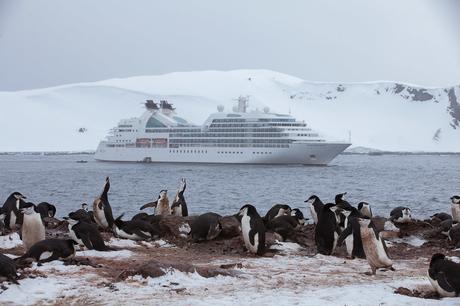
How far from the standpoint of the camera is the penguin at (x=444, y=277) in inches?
242

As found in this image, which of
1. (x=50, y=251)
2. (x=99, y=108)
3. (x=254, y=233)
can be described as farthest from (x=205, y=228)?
(x=99, y=108)

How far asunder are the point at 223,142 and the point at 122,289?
7397 cm

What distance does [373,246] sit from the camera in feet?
25.1

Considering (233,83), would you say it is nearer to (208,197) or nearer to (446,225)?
(208,197)

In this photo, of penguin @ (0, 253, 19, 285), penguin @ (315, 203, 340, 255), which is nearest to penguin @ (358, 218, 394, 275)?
penguin @ (315, 203, 340, 255)

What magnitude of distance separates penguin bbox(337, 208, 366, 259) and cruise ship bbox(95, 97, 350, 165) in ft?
215

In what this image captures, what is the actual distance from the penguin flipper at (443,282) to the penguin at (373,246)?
1384 millimetres

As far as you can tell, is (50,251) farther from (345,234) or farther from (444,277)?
(444,277)

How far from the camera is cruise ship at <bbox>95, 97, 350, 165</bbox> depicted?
7550cm

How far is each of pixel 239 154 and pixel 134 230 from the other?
224 feet

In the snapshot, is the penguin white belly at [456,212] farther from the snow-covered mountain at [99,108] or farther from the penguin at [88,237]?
the snow-covered mountain at [99,108]

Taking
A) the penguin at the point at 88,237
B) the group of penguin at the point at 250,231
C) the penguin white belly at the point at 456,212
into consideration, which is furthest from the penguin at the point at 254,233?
the penguin white belly at the point at 456,212

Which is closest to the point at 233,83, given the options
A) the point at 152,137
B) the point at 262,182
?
the point at 152,137

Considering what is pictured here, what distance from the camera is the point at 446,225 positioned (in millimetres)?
11086
